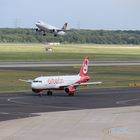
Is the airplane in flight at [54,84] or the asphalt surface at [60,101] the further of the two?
the airplane in flight at [54,84]

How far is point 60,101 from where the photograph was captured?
7362cm

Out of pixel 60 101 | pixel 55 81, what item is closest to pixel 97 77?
pixel 55 81

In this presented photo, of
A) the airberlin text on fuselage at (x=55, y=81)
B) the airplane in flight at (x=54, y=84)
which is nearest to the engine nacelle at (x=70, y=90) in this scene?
the airplane in flight at (x=54, y=84)

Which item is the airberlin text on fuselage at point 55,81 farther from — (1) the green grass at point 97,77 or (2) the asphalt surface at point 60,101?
(1) the green grass at point 97,77

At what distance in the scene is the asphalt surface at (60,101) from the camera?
63.3 m

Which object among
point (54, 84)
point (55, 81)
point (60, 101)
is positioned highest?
point (55, 81)

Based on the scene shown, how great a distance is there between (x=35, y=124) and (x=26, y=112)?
31.7 ft

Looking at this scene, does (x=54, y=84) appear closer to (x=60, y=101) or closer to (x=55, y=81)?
(x=55, y=81)

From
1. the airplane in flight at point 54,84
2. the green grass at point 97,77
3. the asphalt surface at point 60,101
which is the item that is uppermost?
the airplane in flight at point 54,84

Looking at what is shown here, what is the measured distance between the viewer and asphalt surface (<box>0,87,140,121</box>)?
2491 inches

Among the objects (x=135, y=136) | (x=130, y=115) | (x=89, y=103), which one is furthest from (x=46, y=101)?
(x=135, y=136)

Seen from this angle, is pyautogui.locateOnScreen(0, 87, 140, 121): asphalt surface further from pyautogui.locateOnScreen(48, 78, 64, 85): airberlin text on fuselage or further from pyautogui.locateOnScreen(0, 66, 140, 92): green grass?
pyautogui.locateOnScreen(0, 66, 140, 92): green grass

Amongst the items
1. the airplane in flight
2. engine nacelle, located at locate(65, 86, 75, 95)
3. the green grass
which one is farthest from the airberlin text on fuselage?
the green grass

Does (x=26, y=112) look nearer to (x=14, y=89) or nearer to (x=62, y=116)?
(x=62, y=116)
